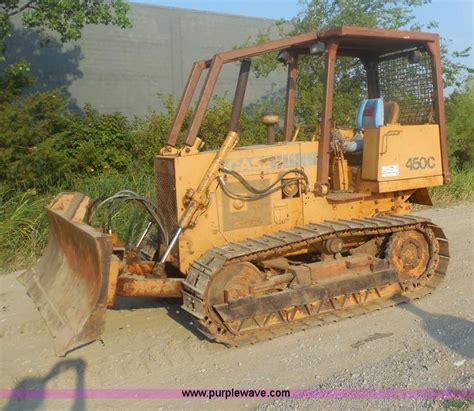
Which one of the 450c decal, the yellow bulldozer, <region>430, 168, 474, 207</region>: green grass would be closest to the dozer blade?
the yellow bulldozer

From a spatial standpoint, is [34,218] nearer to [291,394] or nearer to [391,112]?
[391,112]

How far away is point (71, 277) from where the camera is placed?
14.8 ft

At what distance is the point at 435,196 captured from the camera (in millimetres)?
11742

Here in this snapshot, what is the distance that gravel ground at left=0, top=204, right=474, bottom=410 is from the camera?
3.68m

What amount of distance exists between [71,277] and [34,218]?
13.0 feet

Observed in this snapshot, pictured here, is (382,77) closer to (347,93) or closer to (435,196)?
(347,93)

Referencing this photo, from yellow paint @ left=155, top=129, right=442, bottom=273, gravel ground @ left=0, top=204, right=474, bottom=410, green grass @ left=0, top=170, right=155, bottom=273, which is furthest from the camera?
green grass @ left=0, top=170, right=155, bottom=273

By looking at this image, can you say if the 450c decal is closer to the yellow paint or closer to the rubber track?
the yellow paint

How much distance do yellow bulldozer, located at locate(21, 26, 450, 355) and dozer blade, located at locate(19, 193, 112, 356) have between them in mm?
17

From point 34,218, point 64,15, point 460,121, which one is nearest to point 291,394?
point 34,218

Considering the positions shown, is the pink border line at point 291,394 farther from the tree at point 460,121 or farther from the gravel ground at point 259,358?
the tree at point 460,121

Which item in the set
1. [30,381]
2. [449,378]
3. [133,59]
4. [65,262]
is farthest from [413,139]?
[133,59]

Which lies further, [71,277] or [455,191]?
[455,191]

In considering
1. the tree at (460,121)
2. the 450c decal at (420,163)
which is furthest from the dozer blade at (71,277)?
the tree at (460,121)
